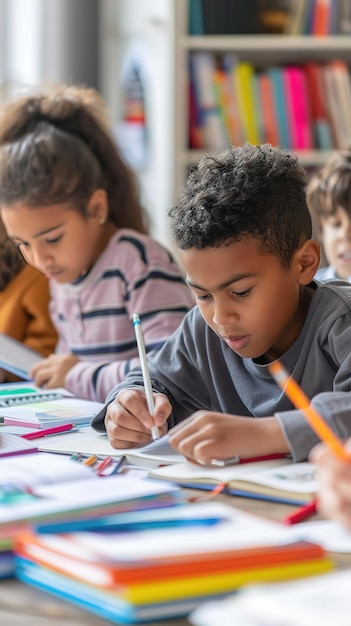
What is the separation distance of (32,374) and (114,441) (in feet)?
2.08

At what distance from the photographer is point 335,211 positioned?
7.44 ft

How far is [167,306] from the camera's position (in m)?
1.93

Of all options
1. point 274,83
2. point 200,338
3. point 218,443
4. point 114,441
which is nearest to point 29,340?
point 200,338

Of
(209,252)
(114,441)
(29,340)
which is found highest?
(209,252)

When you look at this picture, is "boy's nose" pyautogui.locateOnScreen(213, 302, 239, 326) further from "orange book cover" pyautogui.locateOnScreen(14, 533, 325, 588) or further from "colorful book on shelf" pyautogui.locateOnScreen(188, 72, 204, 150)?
"colorful book on shelf" pyautogui.locateOnScreen(188, 72, 204, 150)

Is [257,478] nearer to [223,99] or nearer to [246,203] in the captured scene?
[246,203]

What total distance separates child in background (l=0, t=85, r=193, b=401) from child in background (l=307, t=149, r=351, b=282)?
44cm

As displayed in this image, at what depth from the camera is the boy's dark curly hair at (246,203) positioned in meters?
1.31

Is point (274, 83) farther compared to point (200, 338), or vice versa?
point (274, 83)

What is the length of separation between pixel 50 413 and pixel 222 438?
443 millimetres

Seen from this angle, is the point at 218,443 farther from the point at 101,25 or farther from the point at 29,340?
the point at 101,25

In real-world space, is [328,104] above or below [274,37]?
below

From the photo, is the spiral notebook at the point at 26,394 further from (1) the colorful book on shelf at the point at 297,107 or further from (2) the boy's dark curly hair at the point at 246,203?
(1) the colorful book on shelf at the point at 297,107

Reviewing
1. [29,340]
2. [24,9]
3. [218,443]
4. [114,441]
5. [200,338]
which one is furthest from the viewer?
[24,9]
